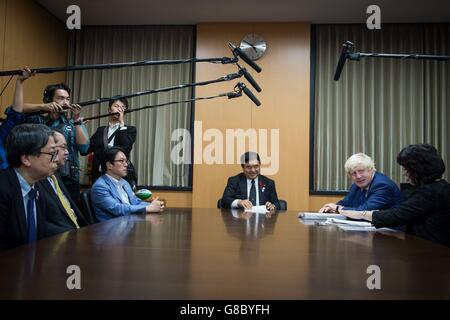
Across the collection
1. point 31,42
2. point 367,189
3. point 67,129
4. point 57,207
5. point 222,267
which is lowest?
point 222,267

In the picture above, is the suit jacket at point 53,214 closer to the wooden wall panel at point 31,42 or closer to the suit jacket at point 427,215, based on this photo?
the suit jacket at point 427,215

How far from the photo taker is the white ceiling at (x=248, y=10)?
12.7 feet

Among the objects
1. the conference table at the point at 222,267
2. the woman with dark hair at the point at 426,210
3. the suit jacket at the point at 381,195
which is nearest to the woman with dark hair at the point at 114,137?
the conference table at the point at 222,267

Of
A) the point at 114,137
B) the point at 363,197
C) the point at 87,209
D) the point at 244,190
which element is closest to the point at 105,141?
the point at 114,137

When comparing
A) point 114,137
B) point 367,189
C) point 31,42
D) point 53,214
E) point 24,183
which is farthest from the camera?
point 31,42

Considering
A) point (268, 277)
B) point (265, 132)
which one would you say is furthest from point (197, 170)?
point (268, 277)

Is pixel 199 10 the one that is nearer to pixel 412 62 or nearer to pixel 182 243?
pixel 412 62

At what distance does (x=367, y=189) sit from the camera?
8.23ft

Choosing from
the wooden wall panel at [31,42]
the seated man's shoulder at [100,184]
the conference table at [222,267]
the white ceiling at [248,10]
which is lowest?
the conference table at [222,267]

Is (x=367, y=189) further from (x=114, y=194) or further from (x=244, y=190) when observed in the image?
(x=114, y=194)

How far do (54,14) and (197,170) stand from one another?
2.44 metres

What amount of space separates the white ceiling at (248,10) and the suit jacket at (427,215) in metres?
2.78

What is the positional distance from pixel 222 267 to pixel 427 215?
48.9 inches

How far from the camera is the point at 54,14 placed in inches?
170
